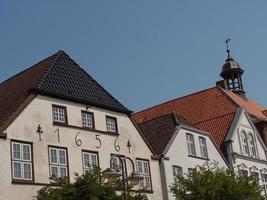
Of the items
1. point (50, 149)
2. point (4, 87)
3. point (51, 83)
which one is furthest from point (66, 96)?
point (4, 87)

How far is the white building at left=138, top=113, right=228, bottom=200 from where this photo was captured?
35906 mm

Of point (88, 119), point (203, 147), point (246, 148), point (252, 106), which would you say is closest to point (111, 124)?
point (88, 119)

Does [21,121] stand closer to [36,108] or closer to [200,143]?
[36,108]

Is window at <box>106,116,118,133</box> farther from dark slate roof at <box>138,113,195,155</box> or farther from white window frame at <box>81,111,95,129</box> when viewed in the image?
dark slate roof at <box>138,113,195,155</box>

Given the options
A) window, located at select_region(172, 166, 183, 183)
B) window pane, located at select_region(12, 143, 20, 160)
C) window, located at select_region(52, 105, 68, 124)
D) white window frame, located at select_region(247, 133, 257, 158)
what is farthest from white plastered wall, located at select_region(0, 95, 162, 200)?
white window frame, located at select_region(247, 133, 257, 158)

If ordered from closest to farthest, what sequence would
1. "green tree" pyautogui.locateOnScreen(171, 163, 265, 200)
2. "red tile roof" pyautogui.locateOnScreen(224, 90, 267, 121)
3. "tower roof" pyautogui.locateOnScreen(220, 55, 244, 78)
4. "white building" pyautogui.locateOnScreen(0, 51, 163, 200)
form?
"white building" pyautogui.locateOnScreen(0, 51, 163, 200), "green tree" pyautogui.locateOnScreen(171, 163, 265, 200), "red tile roof" pyautogui.locateOnScreen(224, 90, 267, 121), "tower roof" pyautogui.locateOnScreen(220, 55, 244, 78)

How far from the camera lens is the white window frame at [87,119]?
31969mm

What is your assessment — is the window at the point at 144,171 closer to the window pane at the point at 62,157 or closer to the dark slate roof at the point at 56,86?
the dark slate roof at the point at 56,86

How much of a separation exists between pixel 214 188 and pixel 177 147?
5483 mm

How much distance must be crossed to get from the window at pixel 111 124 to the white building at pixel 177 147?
12.7ft

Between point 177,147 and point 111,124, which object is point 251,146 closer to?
point 177,147

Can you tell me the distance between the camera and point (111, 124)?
1323 inches

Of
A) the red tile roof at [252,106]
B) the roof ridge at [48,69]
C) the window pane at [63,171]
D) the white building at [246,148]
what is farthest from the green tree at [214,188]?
the red tile roof at [252,106]

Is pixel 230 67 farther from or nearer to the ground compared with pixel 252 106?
farther from the ground
